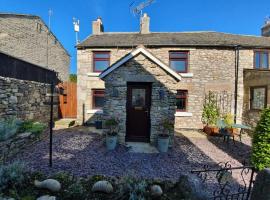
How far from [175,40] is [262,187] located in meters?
12.1

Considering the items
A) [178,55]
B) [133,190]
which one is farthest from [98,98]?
[133,190]

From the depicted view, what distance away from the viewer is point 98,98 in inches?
544

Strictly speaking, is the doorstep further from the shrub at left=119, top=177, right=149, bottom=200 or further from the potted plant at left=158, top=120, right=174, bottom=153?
the shrub at left=119, top=177, right=149, bottom=200

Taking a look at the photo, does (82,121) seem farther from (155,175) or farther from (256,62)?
(256,62)

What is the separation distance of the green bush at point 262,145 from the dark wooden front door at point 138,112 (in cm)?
412

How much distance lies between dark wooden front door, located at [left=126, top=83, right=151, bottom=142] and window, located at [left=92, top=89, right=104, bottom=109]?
537cm

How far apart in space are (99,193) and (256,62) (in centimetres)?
1365

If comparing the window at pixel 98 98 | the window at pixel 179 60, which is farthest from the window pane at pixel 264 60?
the window at pixel 98 98

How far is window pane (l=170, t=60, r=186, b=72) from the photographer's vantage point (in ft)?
43.9

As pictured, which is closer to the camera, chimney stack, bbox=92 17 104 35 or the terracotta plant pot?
the terracotta plant pot

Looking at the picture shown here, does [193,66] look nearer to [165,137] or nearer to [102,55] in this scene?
[102,55]

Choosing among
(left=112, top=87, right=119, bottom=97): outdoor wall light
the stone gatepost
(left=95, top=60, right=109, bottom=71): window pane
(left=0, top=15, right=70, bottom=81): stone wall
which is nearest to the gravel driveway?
(left=112, top=87, right=119, bottom=97): outdoor wall light

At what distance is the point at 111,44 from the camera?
1347cm

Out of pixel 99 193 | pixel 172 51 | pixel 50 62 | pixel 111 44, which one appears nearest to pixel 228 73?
pixel 172 51
